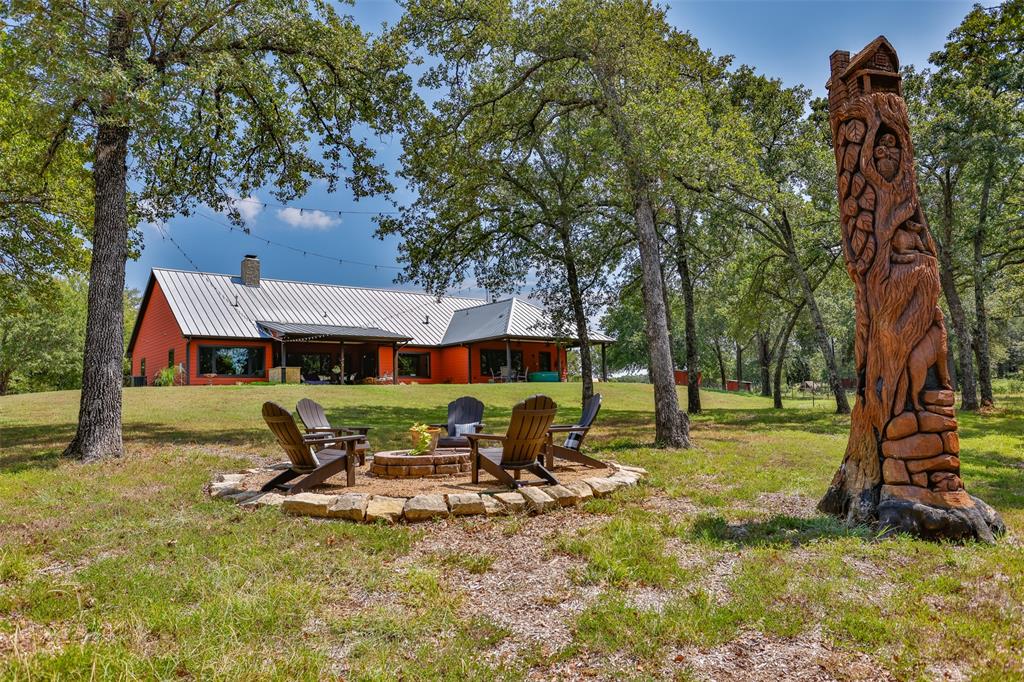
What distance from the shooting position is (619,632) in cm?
282

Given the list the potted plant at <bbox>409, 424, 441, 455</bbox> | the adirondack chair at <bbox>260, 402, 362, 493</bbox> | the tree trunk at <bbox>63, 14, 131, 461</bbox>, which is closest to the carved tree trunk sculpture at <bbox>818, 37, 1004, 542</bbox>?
the potted plant at <bbox>409, 424, 441, 455</bbox>

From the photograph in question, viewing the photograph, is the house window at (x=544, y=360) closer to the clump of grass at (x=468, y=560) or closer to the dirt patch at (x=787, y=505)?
the dirt patch at (x=787, y=505)

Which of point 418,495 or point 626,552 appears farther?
point 418,495

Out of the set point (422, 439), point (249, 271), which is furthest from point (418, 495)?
point (249, 271)

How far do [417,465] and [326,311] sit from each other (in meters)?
23.7

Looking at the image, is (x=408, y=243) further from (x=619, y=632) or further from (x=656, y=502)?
(x=619, y=632)

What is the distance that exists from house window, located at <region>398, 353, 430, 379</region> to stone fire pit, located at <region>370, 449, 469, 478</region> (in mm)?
23441

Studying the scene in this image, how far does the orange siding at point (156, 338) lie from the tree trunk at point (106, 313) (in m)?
16.9

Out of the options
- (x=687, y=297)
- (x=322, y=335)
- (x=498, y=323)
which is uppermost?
(x=498, y=323)

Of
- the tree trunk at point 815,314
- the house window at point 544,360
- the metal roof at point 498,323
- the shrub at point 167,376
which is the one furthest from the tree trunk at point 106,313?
the house window at point 544,360

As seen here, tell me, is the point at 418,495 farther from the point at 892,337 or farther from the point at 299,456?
the point at 892,337

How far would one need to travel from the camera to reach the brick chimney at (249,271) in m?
28.2

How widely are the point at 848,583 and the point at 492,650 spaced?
2187mm

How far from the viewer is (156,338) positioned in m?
27.1
